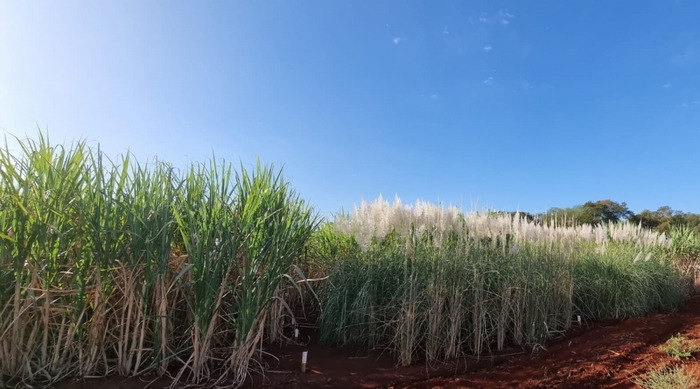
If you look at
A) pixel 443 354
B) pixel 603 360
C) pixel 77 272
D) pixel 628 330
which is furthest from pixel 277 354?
pixel 628 330

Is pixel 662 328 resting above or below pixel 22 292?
below

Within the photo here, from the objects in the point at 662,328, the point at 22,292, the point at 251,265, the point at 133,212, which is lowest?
the point at 662,328

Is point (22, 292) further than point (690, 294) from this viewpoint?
No

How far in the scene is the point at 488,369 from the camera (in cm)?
309

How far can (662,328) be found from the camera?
4.40m

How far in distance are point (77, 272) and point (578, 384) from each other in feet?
11.0

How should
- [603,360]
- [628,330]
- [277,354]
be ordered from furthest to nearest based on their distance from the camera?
[628,330]
[277,354]
[603,360]

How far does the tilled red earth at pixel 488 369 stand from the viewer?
2688 millimetres

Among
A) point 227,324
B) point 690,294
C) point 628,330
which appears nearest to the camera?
point 227,324

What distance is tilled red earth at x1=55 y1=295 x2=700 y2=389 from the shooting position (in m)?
2.69

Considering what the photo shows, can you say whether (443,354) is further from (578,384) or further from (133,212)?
(133,212)

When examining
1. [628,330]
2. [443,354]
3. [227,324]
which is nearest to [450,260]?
[443,354]

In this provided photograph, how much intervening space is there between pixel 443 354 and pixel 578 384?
1.08m

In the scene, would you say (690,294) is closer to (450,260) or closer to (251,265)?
(450,260)
